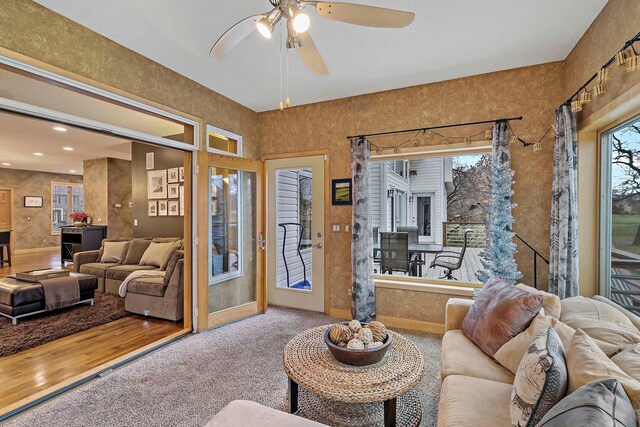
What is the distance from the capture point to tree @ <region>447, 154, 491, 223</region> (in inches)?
143

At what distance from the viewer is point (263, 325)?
3797 mm

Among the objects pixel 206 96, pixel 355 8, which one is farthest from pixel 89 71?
pixel 355 8

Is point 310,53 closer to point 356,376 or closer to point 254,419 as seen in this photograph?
point 356,376

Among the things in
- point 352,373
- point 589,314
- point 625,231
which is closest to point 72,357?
point 352,373

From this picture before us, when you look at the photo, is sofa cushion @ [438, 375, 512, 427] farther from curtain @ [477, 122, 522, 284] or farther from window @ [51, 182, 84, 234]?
window @ [51, 182, 84, 234]

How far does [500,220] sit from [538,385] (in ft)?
7.09

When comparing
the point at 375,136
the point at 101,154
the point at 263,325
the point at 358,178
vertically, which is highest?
the point at 101,154

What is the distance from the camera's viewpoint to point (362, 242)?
376 cm

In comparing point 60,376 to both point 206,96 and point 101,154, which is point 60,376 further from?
point 101,154

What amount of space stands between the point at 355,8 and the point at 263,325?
3457 mm

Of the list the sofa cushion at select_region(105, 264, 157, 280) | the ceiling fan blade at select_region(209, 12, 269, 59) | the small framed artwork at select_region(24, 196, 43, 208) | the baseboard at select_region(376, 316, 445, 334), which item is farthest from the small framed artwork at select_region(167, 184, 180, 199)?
the small framed artwork at select_region(24, 196, 43, 208)

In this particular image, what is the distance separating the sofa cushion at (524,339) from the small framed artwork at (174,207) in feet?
17.8

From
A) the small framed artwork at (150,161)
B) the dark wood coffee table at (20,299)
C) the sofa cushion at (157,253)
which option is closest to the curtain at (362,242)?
the sofa cushion at (157,253)

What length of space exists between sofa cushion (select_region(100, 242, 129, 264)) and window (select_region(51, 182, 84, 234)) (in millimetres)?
7060
